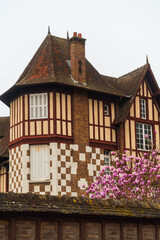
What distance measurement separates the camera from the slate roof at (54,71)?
92.7 feet

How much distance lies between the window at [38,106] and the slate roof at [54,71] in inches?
33.3

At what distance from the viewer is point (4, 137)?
3500 centimetres

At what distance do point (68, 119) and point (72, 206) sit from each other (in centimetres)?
1621

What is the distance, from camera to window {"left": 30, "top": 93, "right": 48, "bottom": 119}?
91.5 ft

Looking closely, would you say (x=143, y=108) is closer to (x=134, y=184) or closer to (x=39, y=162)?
(x=39, y=162)

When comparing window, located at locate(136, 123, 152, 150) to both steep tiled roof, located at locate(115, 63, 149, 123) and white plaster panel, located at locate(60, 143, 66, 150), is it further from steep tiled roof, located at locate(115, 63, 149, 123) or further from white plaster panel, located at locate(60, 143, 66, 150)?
white plaster panel, located at locate(60, 143, 66, 150)

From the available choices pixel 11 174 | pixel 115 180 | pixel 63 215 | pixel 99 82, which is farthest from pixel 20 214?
pixel 99 82

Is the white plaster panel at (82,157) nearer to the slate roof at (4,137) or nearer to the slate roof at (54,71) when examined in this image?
the slate roof at (54,71)

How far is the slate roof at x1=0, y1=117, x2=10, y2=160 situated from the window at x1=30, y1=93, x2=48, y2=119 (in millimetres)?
4436

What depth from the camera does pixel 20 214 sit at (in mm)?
11375

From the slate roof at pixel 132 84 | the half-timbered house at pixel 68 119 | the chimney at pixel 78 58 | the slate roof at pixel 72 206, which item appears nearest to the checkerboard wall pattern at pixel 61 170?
the half-timbered house at pixel 68 119

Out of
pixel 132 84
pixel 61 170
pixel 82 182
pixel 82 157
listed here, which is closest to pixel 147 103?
pixel 132 84

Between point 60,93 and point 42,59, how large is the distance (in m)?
2.66

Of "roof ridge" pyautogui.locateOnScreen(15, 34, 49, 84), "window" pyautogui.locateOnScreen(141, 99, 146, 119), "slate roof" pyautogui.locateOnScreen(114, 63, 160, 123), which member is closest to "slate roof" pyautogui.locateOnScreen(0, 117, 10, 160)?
"roof ridge" pyautogui.locateOnScreen(15, 34, 49, 84)
